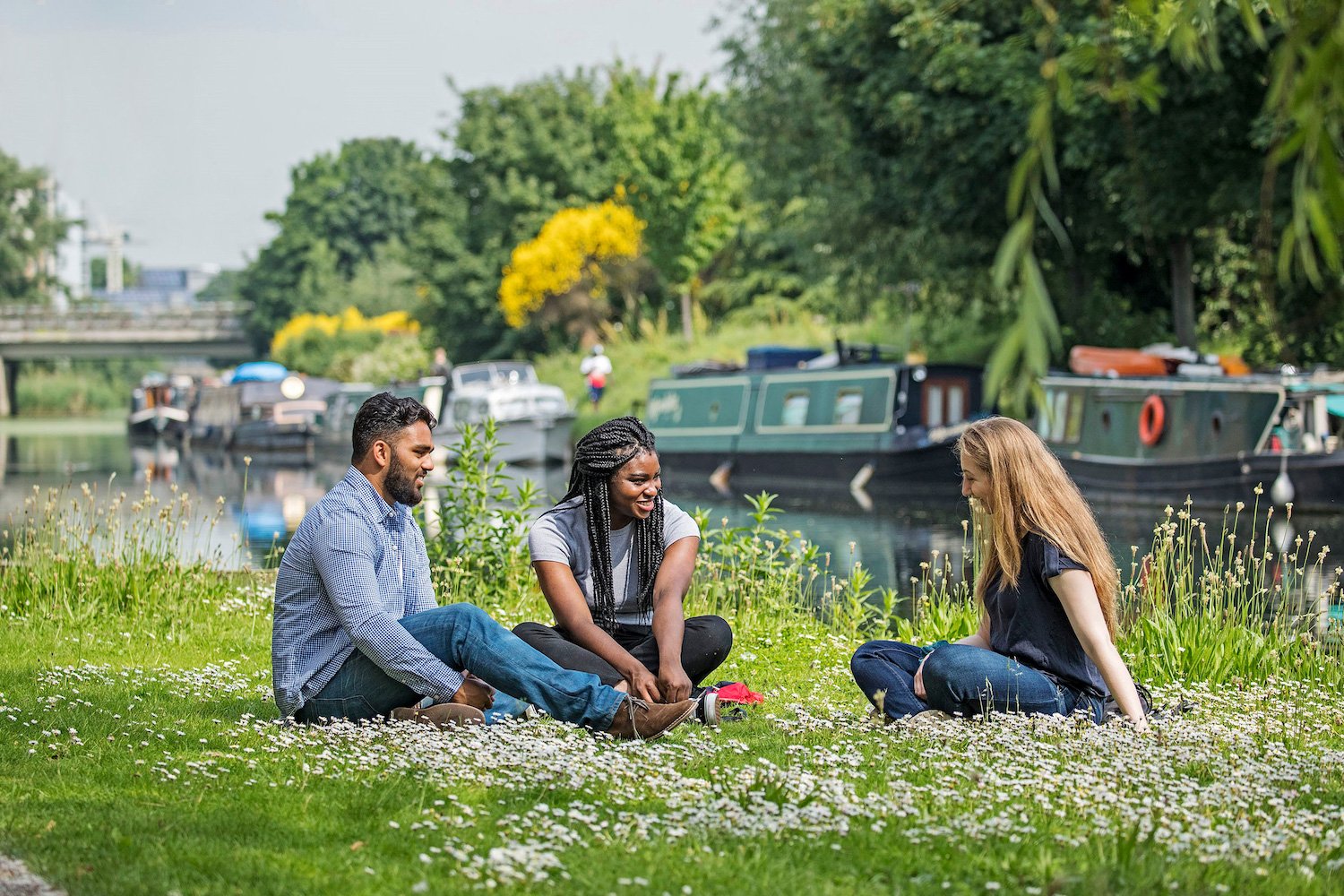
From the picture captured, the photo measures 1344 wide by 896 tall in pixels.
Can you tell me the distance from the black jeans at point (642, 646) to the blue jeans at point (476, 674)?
0.33 metres

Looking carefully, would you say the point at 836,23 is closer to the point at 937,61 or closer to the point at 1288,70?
the point at 937,61

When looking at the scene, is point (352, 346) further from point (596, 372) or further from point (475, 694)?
point (475, 694)

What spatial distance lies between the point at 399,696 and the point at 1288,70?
3.37m

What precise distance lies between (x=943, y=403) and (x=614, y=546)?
20.3 m

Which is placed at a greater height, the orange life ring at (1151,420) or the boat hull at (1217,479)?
the orange life ring at (1151,420)

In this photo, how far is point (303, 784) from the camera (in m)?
4.26

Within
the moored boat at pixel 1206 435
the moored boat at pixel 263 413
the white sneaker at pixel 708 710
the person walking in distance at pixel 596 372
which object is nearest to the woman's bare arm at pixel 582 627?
the white sneaker at pixel 708 710

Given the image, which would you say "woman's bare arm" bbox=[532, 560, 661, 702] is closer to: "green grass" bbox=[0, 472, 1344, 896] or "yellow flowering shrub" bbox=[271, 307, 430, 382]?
"green grass" bbox=[0, 472, 1344, 896]

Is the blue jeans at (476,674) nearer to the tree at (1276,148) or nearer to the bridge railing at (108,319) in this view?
the tree at (1276,148)

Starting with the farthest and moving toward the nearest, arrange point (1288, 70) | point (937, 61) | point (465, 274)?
1. point (465, 274)
2. point (937, 61)
3. point (1288, 70)

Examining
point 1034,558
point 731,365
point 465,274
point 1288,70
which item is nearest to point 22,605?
point 1034,558

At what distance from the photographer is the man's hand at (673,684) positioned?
17.4 ft

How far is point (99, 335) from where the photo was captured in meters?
76.7

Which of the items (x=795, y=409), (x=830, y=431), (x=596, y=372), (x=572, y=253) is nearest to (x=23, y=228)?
(x=572, y=253)
